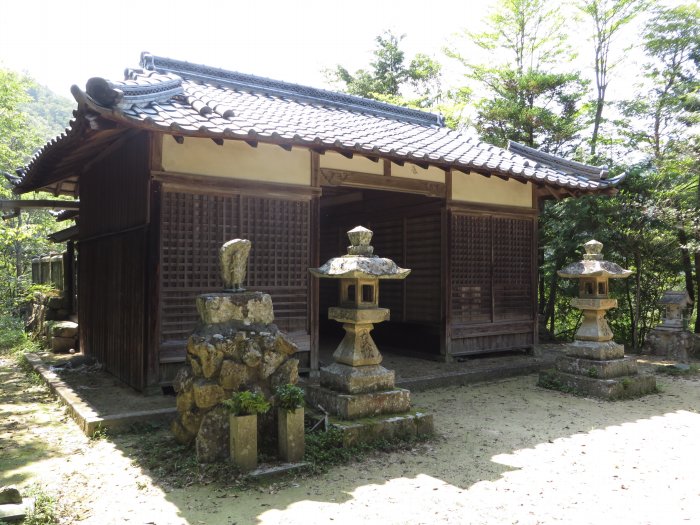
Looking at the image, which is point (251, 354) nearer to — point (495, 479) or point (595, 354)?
point (495, 479)

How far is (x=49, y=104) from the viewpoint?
68.6 m

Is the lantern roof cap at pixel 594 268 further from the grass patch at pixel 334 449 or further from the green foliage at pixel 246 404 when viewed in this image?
the green foliage at pixel 246 404

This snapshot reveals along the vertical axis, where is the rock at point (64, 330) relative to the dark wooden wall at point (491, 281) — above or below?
below

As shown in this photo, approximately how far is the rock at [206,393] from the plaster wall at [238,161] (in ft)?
11.6

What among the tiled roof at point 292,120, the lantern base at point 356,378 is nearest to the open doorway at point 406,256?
the tiled roof at point 292,120

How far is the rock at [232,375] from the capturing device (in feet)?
16.1

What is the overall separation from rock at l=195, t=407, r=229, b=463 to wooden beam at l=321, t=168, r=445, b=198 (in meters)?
4.79

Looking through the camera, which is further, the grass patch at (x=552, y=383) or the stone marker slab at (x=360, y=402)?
the grass patch at (x=552, y=383)

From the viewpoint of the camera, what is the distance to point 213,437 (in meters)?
4.77

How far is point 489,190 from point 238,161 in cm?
568

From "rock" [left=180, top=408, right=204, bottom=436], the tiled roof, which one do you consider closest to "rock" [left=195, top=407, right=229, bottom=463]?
"rock" [left=180, top=408, right=204, bottom=436]

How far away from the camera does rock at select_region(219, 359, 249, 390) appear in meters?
4.90

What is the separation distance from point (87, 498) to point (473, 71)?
716 inches

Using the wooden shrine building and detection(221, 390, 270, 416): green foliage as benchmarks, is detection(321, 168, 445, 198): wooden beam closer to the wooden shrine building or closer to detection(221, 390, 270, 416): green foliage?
the wooden shrine building
